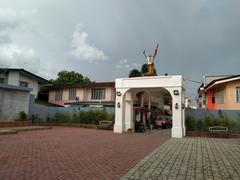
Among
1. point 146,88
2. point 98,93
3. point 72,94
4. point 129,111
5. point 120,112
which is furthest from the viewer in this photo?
point 72,94

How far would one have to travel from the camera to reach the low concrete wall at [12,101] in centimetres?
2191

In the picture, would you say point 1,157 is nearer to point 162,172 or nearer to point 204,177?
point 162,172

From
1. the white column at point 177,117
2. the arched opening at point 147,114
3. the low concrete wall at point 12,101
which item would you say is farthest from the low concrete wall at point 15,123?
the white column at point 177,117

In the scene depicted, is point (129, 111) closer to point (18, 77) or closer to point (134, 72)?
point (18, 77)

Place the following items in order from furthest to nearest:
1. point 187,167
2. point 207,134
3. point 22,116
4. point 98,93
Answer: point 98,93
point 22,116
point 207,134
point 187,167

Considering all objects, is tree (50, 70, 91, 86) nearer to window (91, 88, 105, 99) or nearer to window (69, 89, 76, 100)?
window (69, 89, 76, 100)

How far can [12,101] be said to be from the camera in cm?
2256

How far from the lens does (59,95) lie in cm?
3725

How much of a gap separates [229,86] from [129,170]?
18381 mm

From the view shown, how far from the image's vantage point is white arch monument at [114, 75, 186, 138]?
17.7 m

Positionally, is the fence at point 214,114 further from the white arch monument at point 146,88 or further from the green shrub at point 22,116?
the green shrub at point 22,116

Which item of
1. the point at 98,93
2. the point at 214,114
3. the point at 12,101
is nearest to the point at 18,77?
the point at 12,101

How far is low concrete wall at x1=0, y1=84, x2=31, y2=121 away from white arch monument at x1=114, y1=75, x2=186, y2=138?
9304 millimetres

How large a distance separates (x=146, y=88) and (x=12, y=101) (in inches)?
475
